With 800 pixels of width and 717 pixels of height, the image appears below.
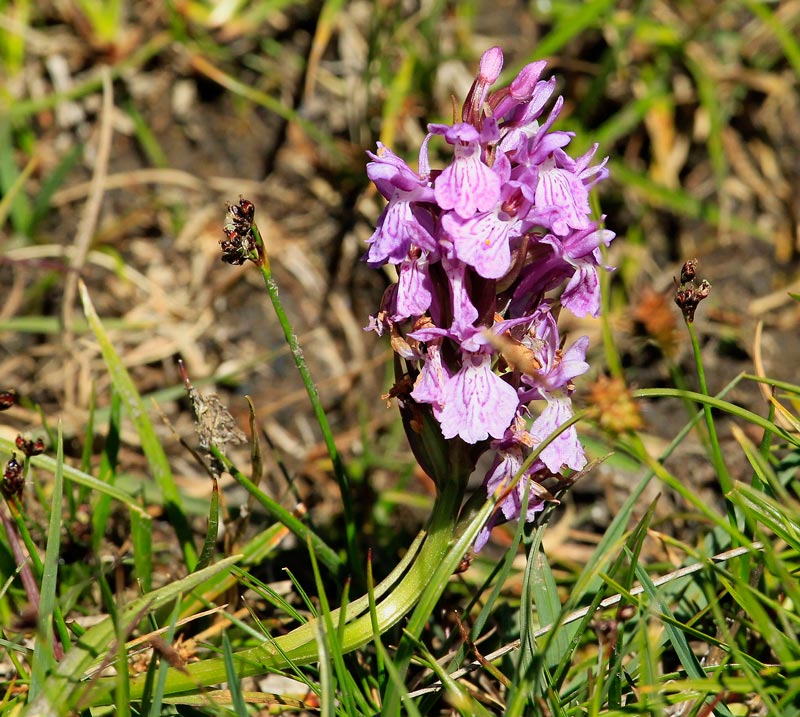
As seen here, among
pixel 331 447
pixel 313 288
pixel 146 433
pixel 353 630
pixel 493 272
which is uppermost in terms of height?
pixel 493 272

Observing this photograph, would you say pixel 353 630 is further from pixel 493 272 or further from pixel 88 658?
pixel 493 272

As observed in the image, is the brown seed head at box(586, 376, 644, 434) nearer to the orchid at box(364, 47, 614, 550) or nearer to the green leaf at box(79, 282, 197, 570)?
the orchid at box(364, 47, 614, 550)

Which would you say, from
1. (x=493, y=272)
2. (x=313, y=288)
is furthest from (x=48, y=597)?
(x=313, y=288)

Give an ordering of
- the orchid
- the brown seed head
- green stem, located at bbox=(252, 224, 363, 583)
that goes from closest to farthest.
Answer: the brown seed head
the orchid
green stem, located at bbox=(252, 224, 363, 583)

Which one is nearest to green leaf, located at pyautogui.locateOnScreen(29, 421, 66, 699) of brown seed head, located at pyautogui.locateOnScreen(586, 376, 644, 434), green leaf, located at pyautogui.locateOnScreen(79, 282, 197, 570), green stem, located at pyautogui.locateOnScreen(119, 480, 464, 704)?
green stem, located at pyautogui.locateOnScreen(119, 480, 464, 704)

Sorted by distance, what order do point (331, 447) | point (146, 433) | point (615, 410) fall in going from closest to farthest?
point (615, 410) → point (331, 447) → point (146, 433)

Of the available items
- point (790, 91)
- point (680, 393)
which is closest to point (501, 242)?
point (680, 393)

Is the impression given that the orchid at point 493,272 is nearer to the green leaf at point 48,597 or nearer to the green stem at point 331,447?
the green stem at point 331,447
